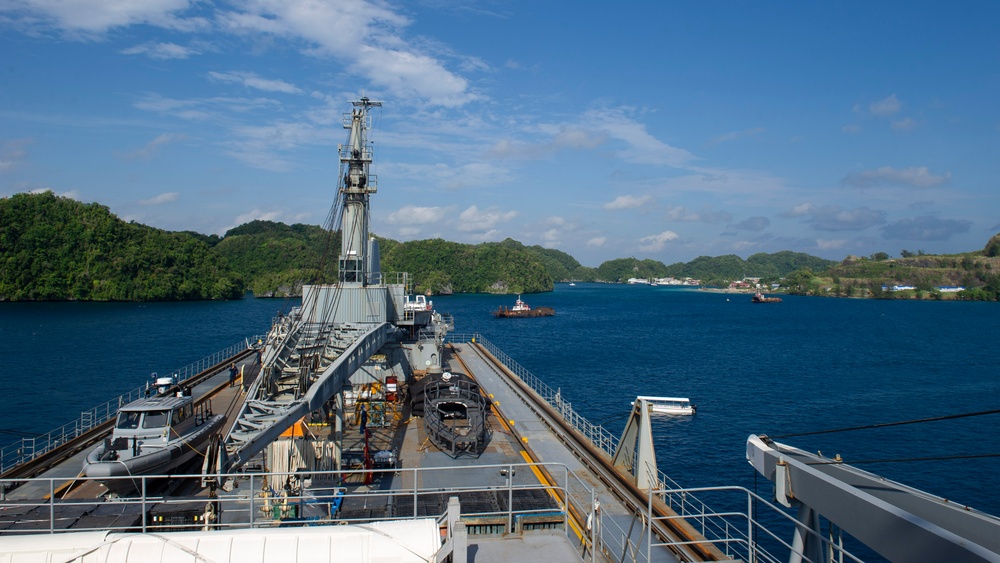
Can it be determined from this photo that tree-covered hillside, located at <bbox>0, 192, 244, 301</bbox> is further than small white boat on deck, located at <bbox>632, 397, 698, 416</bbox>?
Yes

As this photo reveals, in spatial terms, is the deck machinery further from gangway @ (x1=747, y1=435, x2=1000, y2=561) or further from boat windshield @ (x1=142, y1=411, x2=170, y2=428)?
gangway @ (x1=747, y1=435, x2=1000, y2=561)

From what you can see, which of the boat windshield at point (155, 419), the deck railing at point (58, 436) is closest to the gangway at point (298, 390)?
the boat windshield at point (155, 419)

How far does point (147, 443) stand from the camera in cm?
1727

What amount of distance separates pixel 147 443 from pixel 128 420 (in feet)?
3.38

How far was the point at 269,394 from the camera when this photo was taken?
1839 cm

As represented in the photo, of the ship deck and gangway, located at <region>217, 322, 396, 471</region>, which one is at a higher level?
gangway, located at <region>217, 322, 396, 471</region>

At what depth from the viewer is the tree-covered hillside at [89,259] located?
→ 457 feet

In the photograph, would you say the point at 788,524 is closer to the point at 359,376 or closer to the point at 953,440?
the point at 953,440

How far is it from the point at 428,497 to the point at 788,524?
53.6 feet

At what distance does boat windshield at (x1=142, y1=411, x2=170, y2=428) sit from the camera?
1762cm

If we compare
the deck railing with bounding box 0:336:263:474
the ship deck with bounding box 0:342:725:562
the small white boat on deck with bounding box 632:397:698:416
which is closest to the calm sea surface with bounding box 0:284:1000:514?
the small white boat on deck with bounding box 632:397:698:416

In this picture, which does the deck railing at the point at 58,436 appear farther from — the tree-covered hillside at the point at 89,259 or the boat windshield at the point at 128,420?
the tree-covered hillside at the point at 89,259

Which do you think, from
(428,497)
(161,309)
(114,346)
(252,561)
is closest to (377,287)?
(428,497)

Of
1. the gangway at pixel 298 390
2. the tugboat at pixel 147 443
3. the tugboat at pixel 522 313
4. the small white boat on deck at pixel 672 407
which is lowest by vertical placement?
the small white boat on deck at pixel 672 407
